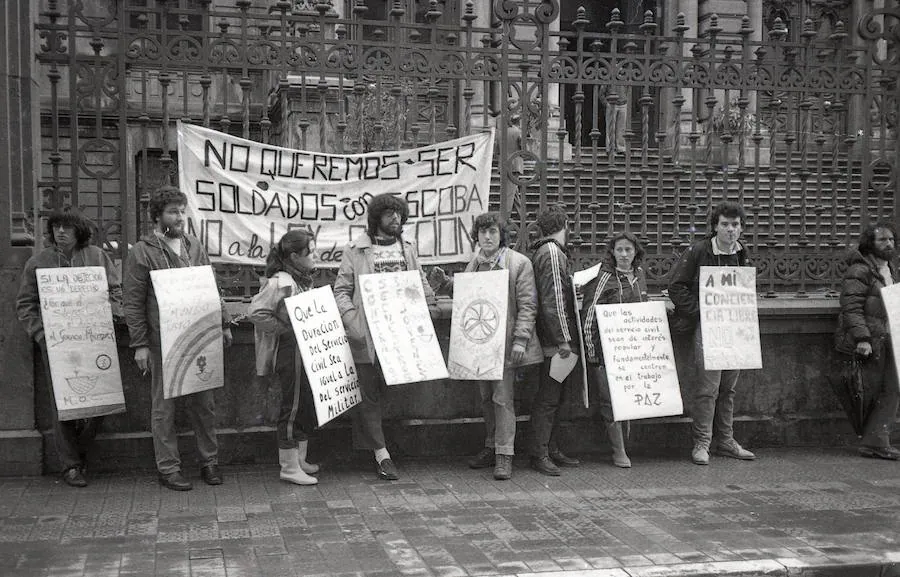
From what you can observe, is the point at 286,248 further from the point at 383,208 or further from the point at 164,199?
the point at 164,199

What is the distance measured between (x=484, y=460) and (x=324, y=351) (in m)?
1.57

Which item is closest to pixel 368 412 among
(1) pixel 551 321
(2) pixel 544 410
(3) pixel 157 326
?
(2) pixel 544 410

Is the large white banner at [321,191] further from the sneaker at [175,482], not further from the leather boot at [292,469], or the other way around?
the sneaker at [175,482]

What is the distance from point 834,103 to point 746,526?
4.38 m

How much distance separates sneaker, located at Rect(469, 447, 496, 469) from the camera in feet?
24.4

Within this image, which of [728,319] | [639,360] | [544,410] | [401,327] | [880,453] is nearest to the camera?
[401,327]

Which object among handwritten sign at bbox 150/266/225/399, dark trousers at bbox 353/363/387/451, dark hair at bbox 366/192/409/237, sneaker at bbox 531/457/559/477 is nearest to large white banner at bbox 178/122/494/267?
dark hair at bbox 366/192/409/237

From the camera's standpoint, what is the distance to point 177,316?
21.7ft

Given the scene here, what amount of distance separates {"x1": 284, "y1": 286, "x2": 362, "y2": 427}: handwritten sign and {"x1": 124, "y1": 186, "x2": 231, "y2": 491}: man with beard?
642 millimetres

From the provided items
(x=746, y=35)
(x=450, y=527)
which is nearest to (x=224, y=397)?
(x=450, y=527)

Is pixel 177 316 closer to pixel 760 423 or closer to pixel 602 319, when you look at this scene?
pixel 602 319

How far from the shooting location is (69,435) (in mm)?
6883

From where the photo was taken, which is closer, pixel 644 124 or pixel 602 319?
pixel 602 319

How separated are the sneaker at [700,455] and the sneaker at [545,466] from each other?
1180 mm
